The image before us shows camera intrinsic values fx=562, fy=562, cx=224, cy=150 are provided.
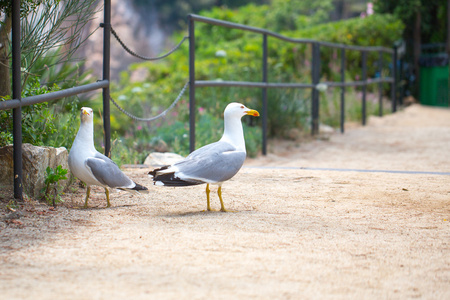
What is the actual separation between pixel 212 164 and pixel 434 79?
49.9ft

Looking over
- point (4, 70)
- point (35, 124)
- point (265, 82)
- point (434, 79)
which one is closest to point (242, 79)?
point (265, 82)

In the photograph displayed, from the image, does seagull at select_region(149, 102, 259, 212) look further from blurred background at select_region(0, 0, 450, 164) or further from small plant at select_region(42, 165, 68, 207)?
blurred background at select_region(0, 0, 450, 164)

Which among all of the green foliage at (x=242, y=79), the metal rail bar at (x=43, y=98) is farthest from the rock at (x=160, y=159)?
the metal rail bar at (x=43, y=98)

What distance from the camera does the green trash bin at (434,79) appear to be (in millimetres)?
16422

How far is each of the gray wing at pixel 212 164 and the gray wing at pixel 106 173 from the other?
0.33 meters

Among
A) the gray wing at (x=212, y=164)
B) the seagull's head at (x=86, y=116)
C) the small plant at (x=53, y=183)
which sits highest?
the seagull's head at (x=86, y=116)

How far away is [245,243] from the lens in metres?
2.57

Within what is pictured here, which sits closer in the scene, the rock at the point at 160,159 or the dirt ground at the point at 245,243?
the dirt ground at the point at 245,243

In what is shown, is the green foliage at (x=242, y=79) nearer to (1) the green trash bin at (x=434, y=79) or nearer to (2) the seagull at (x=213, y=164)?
(1) the green trash bin at (x=434, y=79)

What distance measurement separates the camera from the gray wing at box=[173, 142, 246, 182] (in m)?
3.13

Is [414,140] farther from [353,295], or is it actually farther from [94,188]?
[353,295]

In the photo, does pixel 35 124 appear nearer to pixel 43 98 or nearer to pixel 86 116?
pixel 43 98

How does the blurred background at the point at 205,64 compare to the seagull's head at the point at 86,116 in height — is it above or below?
above

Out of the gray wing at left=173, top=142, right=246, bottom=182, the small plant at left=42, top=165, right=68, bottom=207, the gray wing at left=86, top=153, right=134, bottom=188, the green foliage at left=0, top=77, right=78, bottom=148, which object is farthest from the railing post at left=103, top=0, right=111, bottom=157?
the gray wing at left=173, top=142, right=246, bottom=182
